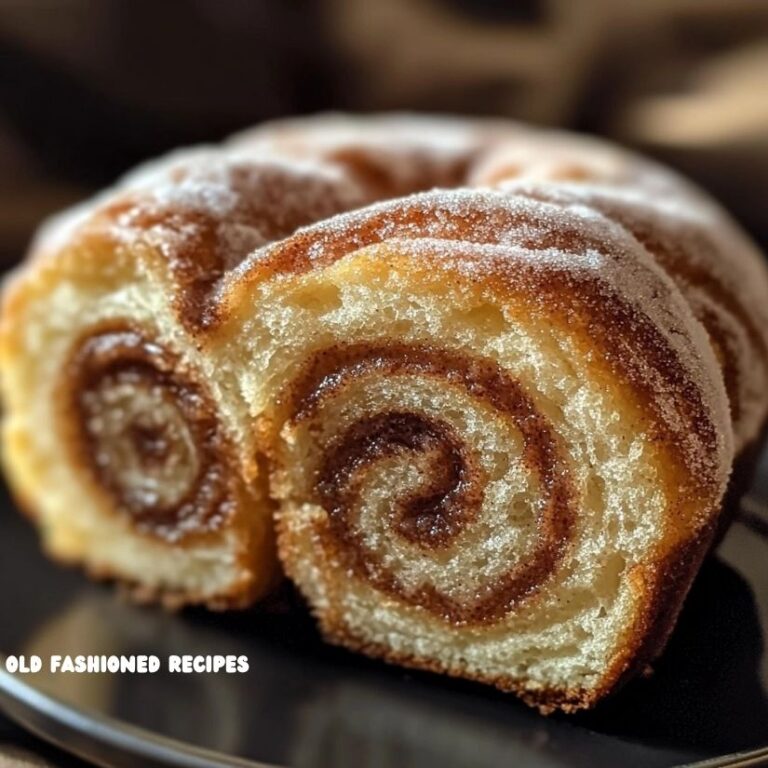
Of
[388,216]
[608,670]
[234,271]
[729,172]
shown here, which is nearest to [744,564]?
[608,670]

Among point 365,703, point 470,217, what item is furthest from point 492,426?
point 365,703

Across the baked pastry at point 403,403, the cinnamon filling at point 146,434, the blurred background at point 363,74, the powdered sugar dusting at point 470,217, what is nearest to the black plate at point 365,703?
the baked pastry at point 403,403

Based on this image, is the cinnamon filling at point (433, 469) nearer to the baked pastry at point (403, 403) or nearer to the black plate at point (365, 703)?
the baked pastry at point (403, 403)

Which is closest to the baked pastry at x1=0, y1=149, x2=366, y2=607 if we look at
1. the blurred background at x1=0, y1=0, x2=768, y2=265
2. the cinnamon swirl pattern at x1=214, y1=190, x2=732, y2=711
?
the cinnamon swirl pattern at x1=214, y1=190, x2=732, y2=711

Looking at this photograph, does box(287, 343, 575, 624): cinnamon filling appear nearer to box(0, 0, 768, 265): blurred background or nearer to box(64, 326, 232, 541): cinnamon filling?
box(64, 326, 232, 541): cinnamon filling

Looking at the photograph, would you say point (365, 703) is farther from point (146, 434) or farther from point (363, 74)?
point (363, 74)
